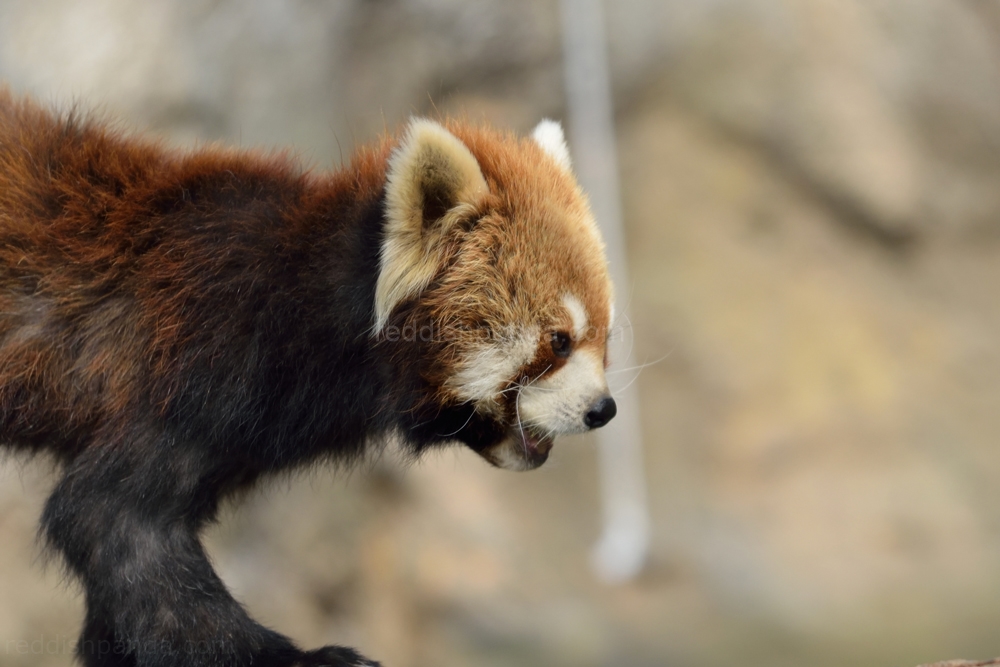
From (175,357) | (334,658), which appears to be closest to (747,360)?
(334,658)

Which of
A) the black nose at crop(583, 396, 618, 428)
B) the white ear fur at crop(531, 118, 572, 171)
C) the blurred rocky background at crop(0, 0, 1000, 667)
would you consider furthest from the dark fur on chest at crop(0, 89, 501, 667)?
the blurred rocky background at crop(0, 0, 1000, 667)

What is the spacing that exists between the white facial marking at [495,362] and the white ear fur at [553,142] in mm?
806

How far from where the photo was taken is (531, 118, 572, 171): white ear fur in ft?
10.2

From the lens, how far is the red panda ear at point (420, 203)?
2.43 meters

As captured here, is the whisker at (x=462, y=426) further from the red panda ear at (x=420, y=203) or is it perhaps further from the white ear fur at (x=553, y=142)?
the white ear fur at (x=553, y=142)

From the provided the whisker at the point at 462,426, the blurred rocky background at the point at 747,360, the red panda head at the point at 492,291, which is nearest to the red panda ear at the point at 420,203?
the red panda head at the point at 492,291

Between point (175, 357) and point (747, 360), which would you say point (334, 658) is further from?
point (747, 360)

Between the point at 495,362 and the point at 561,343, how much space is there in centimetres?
22

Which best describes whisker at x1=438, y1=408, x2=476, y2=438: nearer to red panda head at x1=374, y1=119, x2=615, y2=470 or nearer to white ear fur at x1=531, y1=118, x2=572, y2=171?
red panda head at x1=374, y1=119, x2=615, y2=470

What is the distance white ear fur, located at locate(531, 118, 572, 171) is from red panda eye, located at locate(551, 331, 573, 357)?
747mm

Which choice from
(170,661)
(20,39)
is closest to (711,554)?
(170,661)

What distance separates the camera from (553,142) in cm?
317

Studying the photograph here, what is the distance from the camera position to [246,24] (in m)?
5.91

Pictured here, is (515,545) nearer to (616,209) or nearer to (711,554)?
(711,554)
